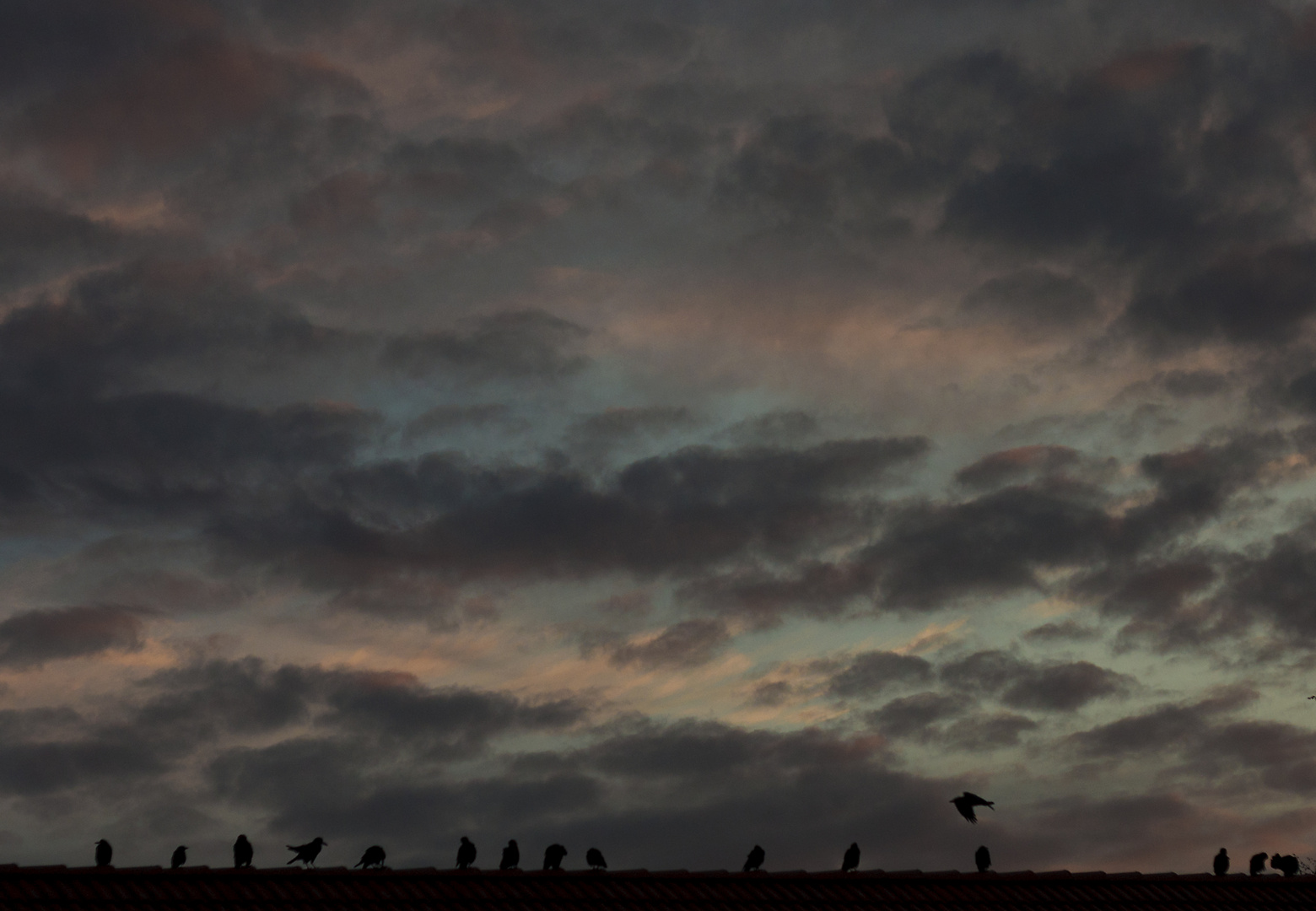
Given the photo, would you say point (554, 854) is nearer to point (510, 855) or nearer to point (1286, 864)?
point (510, 855)

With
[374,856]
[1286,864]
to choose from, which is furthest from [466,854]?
[1286,864]

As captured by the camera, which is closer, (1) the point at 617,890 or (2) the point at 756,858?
(1) the point at 617,890

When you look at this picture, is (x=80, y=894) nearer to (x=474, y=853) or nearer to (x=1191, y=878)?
(x=474, y=853)

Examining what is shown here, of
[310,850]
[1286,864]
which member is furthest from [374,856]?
[1286,864]

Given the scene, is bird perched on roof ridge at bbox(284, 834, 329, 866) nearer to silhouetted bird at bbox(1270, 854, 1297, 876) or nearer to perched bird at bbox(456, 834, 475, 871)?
perched bird at bbox(456, 834, 475, 871)

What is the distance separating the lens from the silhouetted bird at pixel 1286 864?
132 ft

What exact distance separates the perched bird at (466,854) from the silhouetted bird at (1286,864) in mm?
23956

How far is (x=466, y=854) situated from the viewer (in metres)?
31.5

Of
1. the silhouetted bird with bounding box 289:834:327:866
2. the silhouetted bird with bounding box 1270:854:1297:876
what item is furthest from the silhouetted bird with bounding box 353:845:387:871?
the silhouetted bird with bounding box 1270:854:1297:876

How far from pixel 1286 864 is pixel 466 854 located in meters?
24.4

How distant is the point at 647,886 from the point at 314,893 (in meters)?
6.99

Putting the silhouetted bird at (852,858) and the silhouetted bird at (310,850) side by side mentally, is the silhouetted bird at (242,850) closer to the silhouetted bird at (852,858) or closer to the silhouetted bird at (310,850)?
the silhouetted bird at (310,850)

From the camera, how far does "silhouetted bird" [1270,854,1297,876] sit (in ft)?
132

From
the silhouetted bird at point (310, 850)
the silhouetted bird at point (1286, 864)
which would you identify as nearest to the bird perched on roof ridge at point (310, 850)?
the silhouetted bird at point (310, 850)
